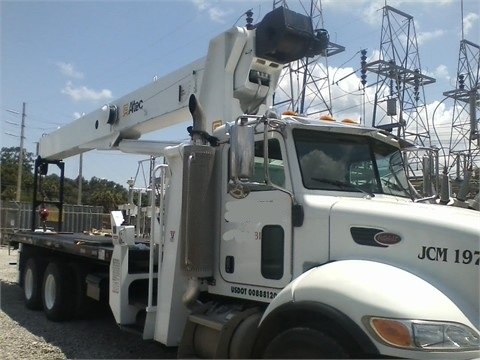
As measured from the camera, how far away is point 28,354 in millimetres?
6191

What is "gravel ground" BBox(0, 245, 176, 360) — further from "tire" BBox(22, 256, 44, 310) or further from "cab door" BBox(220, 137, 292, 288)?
"cab door" BBox(220, 137, 292, 288)

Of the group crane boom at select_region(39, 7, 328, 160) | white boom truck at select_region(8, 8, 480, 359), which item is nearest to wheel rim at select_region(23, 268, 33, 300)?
white boom truck at select_region(8, 8, 480, 359)

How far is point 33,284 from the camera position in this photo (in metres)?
9.04

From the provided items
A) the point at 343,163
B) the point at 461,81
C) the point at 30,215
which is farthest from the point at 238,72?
the point at 30,215

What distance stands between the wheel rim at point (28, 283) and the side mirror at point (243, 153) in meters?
6.76

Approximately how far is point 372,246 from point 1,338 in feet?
18.3

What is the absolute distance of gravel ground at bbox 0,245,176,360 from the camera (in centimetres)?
621

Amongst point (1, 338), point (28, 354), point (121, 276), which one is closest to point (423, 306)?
point (121, 276)

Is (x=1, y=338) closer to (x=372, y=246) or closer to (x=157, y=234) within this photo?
(x=157, y=234)

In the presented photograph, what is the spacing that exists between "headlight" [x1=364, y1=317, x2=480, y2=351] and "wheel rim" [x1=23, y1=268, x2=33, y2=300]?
765cm

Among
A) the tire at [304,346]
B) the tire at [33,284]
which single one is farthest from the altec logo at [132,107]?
the tire at [304,346]

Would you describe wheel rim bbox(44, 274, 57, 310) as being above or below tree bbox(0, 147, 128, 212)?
below

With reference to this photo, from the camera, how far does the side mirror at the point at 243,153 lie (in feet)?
12.3

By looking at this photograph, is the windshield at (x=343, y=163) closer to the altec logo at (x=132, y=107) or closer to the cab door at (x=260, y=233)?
the cab door at (x=260, y=233)
